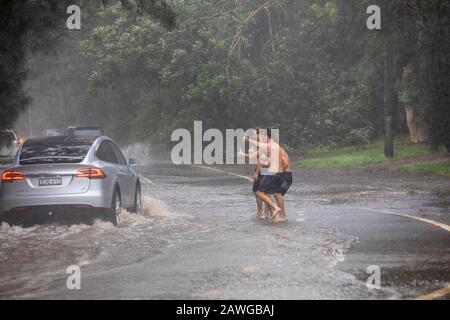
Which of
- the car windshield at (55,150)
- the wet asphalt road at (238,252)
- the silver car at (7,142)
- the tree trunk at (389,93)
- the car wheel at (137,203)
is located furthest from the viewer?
the tree trunk at (389,93)

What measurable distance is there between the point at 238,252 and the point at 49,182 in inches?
145

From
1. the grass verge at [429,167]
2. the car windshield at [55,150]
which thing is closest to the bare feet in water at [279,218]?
the car windshield at [55,150]

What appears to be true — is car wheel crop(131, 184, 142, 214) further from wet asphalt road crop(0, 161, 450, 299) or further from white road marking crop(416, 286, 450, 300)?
white road marking crop(416, 286, 450, 300)

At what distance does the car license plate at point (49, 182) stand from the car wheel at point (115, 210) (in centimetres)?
93

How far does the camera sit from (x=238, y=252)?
9.64m

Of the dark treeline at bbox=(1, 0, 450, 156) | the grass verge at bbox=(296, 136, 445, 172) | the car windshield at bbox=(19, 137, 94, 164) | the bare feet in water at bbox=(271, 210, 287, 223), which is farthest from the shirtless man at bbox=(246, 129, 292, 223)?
the dark treeline at bbox=(1, 0, 450, 156)

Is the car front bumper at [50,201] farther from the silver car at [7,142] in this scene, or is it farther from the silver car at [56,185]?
the silver car at [7,142]

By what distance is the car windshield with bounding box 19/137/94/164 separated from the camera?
12086 mm

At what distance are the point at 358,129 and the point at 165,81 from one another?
941 cm

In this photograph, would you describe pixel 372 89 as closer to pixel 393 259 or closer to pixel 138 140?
pixel 138 140

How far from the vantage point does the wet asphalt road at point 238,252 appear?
24.3ft

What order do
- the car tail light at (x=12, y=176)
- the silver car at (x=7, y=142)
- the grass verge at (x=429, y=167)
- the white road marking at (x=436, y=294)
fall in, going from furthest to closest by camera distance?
1. the grass verge at (x=429, y=167)
2. the silver car at (x=7, y=142)
3. the car tail light at (x=12, y=176)
4. the white road marking at (x=436, y=294)

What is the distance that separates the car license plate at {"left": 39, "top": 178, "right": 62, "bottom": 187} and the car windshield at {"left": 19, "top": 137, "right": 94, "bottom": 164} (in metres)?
0.34

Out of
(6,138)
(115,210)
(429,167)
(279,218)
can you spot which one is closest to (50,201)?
(115,210)
